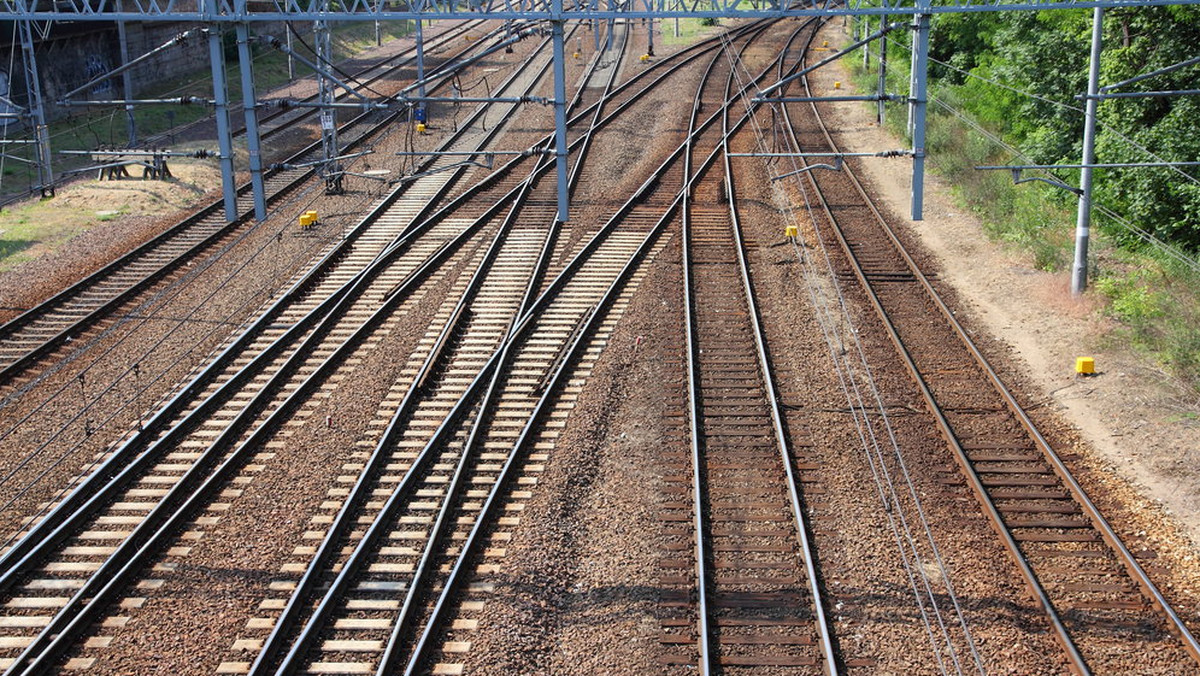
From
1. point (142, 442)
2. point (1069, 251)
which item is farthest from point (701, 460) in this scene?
point (1069, 251)

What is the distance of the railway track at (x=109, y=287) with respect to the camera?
55.5ft

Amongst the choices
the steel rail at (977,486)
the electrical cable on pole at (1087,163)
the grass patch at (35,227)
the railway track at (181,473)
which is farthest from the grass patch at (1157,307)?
the grass patch at (35,227)

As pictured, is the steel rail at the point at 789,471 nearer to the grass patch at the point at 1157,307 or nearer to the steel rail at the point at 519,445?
the steel rail at the point at 519,445

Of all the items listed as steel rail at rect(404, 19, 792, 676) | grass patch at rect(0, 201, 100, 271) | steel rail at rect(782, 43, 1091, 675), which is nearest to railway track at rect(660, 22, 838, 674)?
steel rail at rect(404, 19, 792, 676)

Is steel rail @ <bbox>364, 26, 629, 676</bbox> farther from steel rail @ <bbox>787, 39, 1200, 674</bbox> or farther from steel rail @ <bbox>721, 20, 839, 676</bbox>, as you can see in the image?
steel rail @ <bbox>787, 39, 1200, 674</bbox>

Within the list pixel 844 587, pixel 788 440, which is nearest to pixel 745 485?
pixel 788 440

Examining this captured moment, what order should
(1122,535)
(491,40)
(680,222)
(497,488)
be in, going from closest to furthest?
(1122,535), (497,488), (680,222), (491,40)

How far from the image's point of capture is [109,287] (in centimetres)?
1969

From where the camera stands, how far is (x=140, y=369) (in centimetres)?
1609

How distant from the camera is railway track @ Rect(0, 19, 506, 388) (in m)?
16.9

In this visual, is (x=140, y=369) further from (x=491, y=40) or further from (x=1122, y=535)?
(x=491, y=40)

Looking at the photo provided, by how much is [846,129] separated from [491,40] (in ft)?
64.0

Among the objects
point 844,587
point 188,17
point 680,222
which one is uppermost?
point 188,17

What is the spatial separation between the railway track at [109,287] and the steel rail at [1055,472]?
8951mm
